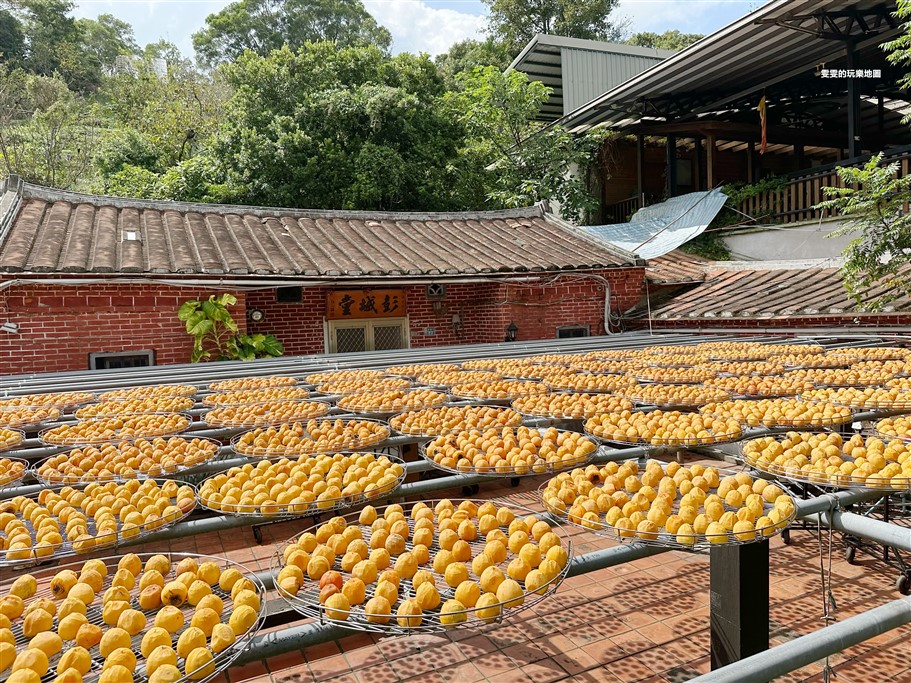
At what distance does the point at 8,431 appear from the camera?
3.89 m

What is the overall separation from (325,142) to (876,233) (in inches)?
613

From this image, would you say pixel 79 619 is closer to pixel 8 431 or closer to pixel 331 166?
pixel 8 431

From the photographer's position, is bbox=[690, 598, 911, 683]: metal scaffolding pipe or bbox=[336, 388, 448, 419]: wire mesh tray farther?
bbox=[336, 388, 448, 419]: wire mesh tray

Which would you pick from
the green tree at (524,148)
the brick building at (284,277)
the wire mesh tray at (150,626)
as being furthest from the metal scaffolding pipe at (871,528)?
the green tree at (524,148)

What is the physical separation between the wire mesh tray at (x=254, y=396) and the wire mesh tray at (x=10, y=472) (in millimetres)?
1753

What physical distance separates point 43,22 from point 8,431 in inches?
1484

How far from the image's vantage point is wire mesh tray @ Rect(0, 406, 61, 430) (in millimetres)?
4218

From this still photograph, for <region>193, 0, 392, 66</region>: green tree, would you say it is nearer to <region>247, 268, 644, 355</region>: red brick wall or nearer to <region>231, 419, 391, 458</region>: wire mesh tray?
<region>247, 268, 644, 355</region>: red brick wall

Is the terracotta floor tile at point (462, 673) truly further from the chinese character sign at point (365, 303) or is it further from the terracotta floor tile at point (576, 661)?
the chinese character sign at point (365, 303)

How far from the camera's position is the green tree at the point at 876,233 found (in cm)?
757

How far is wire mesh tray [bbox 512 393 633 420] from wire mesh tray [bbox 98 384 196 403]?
9.69 feet

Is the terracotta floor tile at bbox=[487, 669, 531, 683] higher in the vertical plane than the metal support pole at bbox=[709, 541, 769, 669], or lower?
lower

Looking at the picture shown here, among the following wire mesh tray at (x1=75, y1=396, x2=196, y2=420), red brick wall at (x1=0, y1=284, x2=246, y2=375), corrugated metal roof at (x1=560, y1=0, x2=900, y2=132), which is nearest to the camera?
wire mesh tray at (x1=75, y1=396, x2=196, y2=420)

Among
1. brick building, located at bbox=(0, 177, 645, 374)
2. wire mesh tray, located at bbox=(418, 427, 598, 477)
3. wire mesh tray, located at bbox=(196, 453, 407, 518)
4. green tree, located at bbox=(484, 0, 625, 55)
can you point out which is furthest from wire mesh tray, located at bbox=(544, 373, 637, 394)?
green tree, located at bbox=(484, 0, 625, 55)
